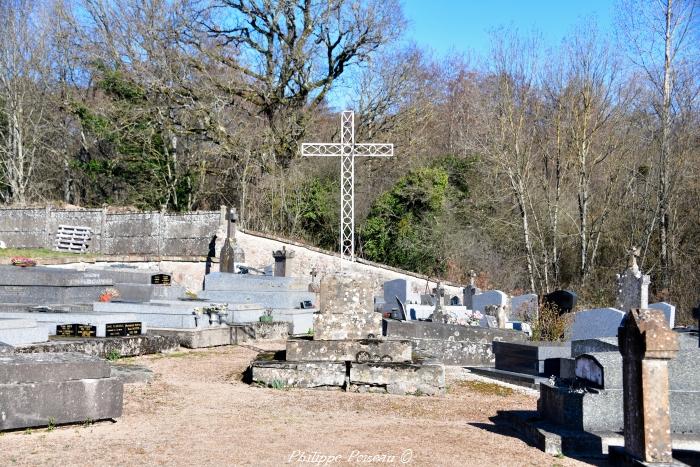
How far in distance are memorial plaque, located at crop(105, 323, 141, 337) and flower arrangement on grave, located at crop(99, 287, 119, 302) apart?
10.3 feet

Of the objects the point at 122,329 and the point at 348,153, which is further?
the point at 348,153

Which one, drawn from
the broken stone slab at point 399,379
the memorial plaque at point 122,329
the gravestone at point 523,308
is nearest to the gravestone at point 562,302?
the gravestone at point 523,308

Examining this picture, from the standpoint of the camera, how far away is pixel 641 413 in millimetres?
5703

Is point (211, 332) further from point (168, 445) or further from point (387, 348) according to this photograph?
point (168, 445)

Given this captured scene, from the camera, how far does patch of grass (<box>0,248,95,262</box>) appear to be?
87.6ft

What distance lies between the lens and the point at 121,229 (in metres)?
29.1

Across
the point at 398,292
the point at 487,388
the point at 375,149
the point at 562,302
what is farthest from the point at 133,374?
the point at 375,149

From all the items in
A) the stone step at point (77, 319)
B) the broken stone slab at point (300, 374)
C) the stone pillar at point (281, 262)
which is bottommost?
the broken stone slab at point (300, 374)

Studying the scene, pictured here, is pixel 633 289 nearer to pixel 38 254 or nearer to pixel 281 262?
pixel 281 262

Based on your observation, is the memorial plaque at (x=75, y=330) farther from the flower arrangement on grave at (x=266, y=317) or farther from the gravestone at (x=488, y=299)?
the gravestone at (x=488, y=299)

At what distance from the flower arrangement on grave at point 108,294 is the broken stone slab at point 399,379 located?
22.8 ft

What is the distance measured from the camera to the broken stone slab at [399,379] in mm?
9711

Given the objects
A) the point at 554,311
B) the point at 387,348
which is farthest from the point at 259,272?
the point at 387,348

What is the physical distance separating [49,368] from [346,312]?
4.54m
